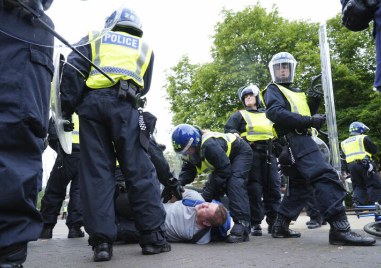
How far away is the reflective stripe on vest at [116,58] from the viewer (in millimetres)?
3266

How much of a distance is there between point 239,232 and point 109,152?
5.43ft

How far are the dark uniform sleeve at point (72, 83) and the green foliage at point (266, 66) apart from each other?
1873 cm

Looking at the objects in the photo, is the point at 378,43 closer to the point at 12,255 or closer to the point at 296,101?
the point at 296,101

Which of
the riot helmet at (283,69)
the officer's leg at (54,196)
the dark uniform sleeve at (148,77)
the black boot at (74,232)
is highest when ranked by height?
the riot helmet at (283,69)

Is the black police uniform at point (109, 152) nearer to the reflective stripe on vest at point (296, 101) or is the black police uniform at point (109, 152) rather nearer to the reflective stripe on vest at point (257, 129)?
the reflective stripe on vest at point (296, 101)

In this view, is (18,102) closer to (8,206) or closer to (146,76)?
(8,206)

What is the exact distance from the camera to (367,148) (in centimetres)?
916

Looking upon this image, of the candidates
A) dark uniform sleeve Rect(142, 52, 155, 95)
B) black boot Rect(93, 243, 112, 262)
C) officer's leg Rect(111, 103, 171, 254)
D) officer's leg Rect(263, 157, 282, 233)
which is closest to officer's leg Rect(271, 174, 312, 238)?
officer's leg Rect(263, 157, 282, 233)

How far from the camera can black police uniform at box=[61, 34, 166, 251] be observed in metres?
3.13

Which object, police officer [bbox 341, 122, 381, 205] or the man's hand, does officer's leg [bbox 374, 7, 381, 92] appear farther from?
police officer [bbox 341, 122, 381, 205]

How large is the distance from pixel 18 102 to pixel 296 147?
2.74m

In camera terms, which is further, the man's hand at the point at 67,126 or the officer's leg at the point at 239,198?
the officer's leg at the point at 239,198

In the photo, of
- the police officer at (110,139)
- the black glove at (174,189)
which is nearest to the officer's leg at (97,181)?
the police officer at (110,139)

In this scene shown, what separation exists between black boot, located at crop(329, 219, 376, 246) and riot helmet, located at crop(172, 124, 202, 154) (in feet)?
5.13
